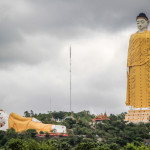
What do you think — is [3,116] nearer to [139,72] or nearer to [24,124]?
[24,124]

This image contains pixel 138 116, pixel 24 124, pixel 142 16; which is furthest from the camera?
pixel 142 16

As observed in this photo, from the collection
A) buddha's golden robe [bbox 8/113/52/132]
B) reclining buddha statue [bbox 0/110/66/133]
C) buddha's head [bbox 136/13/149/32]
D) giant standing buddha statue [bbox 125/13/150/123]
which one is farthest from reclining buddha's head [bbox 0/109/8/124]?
buddha's head [bbox 136/13/149/32]

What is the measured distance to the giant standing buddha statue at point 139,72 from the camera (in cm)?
3462

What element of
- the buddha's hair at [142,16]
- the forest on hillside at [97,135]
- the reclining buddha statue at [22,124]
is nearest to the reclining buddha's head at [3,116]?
the reclining buddha statue at [22,124]

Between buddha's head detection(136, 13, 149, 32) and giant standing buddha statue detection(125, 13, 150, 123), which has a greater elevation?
buddha's head detection(136, 13, 149, 32)

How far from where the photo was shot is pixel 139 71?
3538 cm

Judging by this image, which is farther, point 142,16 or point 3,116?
point 142,16

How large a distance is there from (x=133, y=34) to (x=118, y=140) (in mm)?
12586

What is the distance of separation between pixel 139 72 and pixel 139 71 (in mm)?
94

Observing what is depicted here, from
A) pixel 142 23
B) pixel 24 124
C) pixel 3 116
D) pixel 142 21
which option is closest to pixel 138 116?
pixel 142 23

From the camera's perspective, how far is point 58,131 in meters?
31.4

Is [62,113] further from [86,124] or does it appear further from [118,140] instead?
[118,140]

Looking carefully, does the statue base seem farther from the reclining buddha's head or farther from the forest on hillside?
the reclining buddha's head

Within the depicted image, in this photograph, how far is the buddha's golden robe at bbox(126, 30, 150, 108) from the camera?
114 feet
